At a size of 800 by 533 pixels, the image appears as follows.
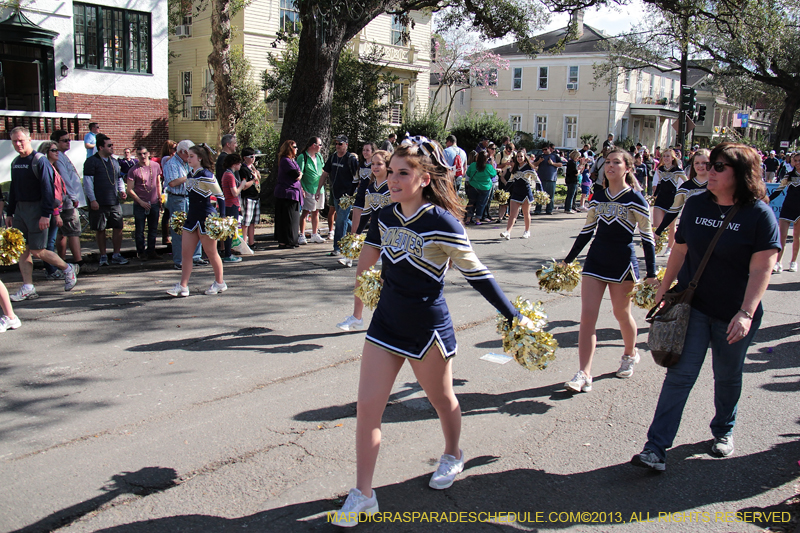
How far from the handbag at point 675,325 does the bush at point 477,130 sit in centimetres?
2598

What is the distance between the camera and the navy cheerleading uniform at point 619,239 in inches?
204

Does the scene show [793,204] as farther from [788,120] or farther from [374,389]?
[788,120]

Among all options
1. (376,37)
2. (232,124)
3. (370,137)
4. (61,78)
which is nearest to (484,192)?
(370,137)

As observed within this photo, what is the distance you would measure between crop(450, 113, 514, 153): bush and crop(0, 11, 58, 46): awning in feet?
54.7

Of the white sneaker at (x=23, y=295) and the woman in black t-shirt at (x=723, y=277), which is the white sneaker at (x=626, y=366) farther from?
the white sneaker at (x=23, y=295)

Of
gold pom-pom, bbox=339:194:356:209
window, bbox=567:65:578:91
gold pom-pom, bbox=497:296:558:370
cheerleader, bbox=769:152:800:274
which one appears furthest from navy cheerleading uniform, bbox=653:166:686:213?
window, bbox=567:65:578:91

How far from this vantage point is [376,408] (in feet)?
10.8

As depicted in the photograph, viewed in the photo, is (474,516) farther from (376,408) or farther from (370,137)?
(370,137)

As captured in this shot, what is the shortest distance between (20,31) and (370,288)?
1891 centimetres

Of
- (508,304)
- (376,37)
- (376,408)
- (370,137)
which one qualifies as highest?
(376,37)

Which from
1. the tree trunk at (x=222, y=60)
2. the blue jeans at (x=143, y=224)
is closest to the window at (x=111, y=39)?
the tree trunk at (x=222, y=60)

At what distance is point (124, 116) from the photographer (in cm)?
2188

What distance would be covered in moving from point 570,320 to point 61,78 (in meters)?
19.0

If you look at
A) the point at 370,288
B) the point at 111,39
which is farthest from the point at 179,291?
the point at 111,39
